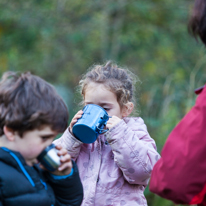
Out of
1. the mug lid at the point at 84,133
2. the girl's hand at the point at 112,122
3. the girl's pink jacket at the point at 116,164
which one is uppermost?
the girl's hand at the point at 112,122

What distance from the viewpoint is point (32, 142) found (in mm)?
1657

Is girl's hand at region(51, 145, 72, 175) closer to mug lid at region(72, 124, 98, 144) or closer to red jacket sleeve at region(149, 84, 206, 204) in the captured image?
mug lid at region(72, 124, 98, 144)

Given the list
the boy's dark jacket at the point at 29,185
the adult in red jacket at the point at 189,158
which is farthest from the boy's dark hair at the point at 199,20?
the boy's dark jacket at the point at 29,185

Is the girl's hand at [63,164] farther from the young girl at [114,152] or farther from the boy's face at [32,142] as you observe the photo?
the young girl at [114,152]

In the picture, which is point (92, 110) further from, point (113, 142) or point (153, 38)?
point (153, 38)

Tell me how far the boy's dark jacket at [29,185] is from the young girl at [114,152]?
1.22 ft

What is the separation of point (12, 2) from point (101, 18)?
2092 millimetres

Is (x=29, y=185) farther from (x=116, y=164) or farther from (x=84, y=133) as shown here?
(x=116, y=164)

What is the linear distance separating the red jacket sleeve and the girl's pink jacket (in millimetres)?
594

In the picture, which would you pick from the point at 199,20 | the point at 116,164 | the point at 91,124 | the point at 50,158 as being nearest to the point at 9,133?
the point at 50,158

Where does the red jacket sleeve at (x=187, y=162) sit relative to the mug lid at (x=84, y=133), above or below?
above

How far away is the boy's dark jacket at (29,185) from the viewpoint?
1.57 metres

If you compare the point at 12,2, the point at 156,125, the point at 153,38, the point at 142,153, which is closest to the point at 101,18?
the point at 153,38

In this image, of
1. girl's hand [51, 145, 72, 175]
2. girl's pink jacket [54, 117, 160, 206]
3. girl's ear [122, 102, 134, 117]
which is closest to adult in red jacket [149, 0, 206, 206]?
girl's hand [51, 145, 72, 175]
